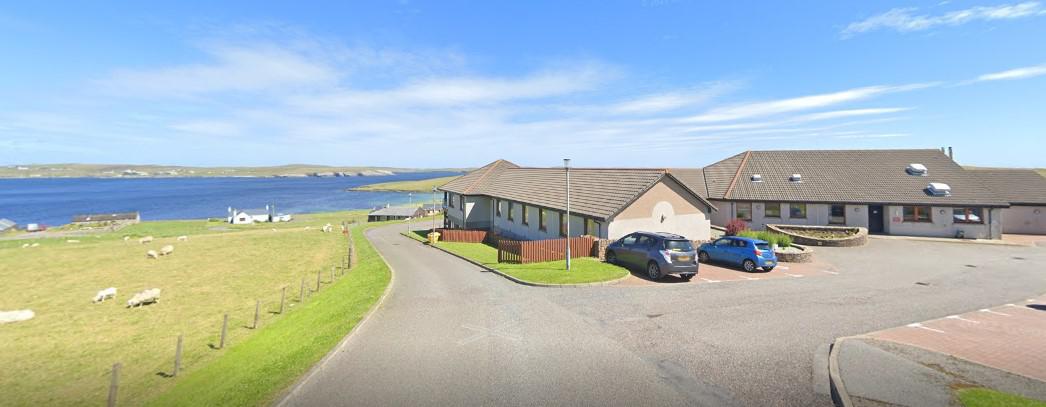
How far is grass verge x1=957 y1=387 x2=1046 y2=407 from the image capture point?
25.3 ft

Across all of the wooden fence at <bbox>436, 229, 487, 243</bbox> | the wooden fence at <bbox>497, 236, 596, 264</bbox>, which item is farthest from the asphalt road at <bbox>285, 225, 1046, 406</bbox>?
the wooden fence at <bbox>436, 229, 487, 243</bbox>

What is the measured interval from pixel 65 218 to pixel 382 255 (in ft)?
359

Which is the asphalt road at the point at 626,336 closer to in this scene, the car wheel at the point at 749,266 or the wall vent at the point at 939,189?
the car wheel at the point at 749,266

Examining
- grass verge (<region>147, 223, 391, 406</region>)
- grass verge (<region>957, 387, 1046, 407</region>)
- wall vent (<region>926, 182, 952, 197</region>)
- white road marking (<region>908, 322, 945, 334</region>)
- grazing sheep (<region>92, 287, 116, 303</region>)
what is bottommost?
grazing sheep (<region>92, 287, 116, 303</region>)

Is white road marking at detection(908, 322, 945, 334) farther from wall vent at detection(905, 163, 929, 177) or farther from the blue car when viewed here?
wall vent at detection(905, 163, 929, 177)

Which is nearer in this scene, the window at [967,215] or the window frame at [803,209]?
the window at [967,215]

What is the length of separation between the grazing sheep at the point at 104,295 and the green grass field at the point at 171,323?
412 millimetres

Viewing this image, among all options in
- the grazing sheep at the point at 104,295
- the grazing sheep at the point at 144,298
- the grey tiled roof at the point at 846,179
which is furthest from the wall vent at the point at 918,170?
the grazing sheep at the point at 104,295

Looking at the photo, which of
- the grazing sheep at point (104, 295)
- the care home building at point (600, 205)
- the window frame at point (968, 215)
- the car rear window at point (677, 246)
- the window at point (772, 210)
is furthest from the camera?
the window at point (772, 210)

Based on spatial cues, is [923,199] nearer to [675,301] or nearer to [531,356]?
[675,301]

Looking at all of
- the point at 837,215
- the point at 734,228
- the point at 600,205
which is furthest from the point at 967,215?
the point at 600,205

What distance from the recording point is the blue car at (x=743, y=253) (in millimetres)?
21266

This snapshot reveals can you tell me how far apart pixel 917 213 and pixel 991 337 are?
2842 centimetres

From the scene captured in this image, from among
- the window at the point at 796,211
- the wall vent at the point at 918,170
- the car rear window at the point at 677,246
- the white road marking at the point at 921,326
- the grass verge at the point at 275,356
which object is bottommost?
the grass verge at the point at 275,356
